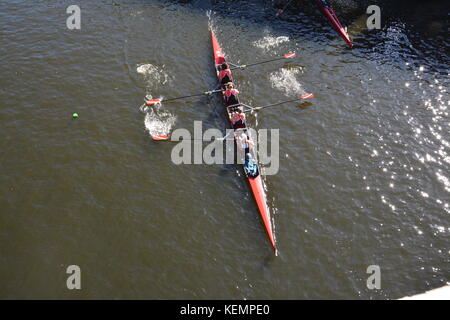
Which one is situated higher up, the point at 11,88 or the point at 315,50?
the point at 315,50

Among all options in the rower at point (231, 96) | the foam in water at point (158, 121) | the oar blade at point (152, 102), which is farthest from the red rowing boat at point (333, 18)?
the oar blade at point (152, 102)

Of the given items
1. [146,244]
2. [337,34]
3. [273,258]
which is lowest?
[273,258]

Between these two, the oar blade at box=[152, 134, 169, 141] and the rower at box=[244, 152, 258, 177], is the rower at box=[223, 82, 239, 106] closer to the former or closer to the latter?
the rower at box=[244, 152, 258, 177]

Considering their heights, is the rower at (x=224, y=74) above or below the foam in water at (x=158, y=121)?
above

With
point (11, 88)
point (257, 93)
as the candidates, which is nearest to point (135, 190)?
point (257, 93)

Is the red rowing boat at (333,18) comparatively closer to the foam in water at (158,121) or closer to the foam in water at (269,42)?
the foam in water at (269,42)

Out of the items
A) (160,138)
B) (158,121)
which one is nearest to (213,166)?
(160,138)

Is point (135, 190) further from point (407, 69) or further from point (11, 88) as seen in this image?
point (407, 69)
